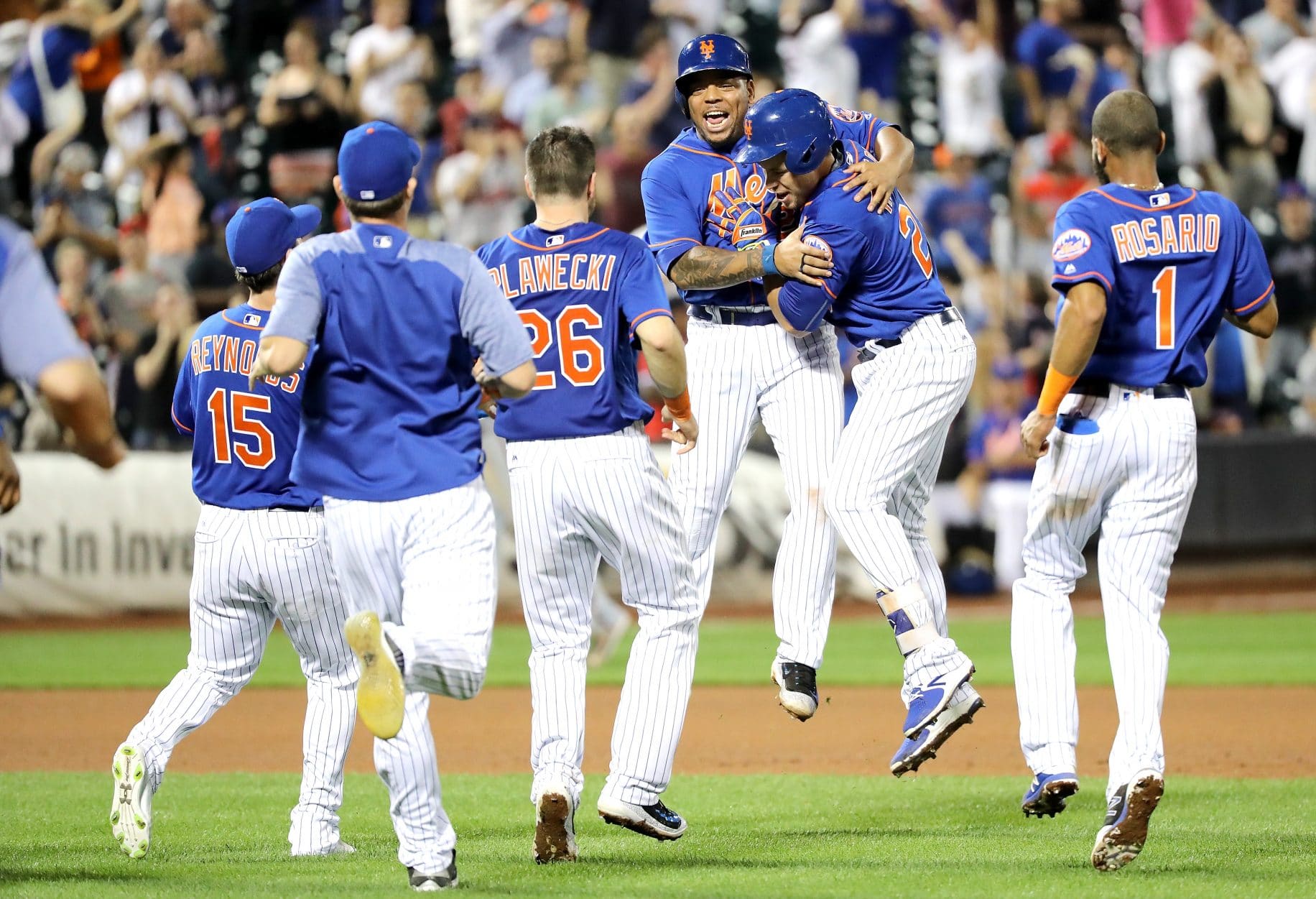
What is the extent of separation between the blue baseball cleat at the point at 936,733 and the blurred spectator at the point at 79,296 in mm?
12135

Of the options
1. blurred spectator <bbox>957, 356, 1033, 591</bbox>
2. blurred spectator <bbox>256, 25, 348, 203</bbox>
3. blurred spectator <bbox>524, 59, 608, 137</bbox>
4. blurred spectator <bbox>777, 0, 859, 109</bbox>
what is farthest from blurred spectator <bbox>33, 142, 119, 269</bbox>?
blurred spectator <bbox>957, 356, 1033, 591</bbox>

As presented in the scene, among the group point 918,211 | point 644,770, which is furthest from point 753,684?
point 918,211

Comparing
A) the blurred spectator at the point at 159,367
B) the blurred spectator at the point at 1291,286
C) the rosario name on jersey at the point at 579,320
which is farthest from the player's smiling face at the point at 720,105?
the blurred spectator at the point at 1291,286

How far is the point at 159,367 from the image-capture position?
53.4ft

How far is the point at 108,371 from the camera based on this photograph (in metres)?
16.7

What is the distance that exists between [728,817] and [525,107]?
1260cm

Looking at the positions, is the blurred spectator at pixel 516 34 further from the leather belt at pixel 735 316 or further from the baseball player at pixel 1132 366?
the baseball player at pixel 1132 366

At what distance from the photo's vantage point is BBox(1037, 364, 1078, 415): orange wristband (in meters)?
6.34

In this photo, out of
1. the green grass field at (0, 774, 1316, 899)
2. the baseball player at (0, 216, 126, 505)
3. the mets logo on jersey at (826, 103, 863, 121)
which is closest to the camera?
the baseball player at (0, 216, 126, 505)

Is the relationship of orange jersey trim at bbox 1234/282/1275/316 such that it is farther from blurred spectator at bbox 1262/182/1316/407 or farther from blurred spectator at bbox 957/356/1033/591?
blurred spectator at bbox 1262/182/1316/407

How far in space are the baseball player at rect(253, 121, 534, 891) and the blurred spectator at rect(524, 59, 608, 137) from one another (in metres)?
12.7

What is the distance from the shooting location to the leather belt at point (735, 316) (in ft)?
23.6

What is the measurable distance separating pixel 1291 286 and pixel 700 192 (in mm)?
12436

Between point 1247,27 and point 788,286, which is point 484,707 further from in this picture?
point 1247,27
